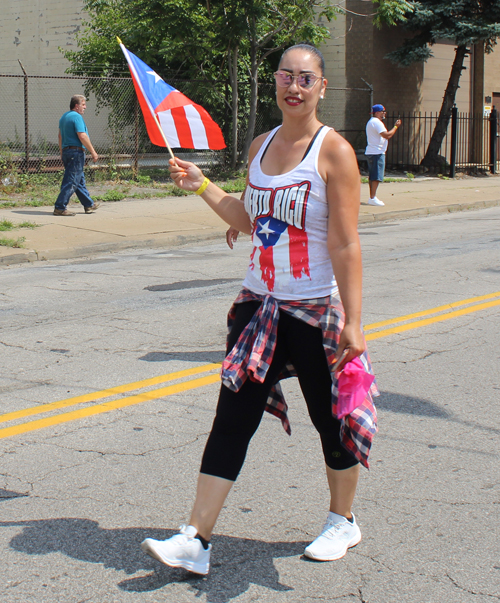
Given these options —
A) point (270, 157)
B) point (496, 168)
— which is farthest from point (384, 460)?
point (496, 168)

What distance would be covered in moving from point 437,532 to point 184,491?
1.15m

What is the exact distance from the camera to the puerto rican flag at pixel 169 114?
11.8 feet

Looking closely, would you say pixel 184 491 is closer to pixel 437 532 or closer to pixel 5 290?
pixel 437 532

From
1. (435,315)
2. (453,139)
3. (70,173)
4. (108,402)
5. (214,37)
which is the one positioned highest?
(214,37)

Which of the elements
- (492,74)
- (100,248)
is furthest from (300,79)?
(492,74)

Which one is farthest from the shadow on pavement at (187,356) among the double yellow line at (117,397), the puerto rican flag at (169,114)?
the puerto rican flag at (169,114)

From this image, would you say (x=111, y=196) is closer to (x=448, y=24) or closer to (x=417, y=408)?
(x=448, y=24)

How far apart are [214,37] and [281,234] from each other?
55.5ft

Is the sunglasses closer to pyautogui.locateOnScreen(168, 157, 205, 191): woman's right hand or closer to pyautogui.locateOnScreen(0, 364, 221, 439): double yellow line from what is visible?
pyautogui.locateOnScreen(168, 157, 205, 191): woman's right hand

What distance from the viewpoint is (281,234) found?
9.58ft

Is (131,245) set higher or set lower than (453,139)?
lower

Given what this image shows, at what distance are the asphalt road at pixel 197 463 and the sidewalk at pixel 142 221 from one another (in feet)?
10.9

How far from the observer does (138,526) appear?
323 centimetres

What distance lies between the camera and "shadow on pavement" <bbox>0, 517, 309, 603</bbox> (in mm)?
2820
